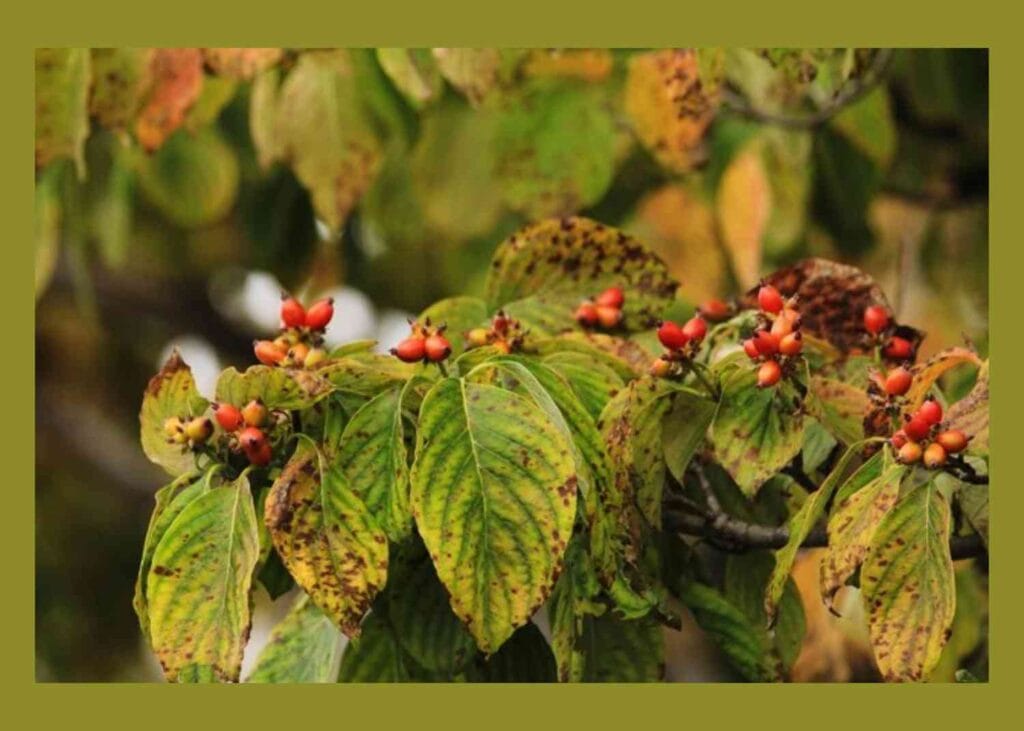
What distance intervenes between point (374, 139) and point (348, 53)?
143 mm

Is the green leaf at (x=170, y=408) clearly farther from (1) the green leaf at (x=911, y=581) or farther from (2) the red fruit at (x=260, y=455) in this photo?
(1) the green leaf at (x=911, y=581)

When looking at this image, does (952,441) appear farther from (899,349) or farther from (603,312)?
(603,312)

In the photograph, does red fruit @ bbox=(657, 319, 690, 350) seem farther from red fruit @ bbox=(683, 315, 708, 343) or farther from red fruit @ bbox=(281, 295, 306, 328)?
red fruit @ bbox=(281, 295, 306, 328)

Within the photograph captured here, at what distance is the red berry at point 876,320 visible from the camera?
65.2 inches

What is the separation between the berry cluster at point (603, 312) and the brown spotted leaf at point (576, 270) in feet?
0.08

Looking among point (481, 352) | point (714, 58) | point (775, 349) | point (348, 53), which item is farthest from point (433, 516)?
point (348, 53)

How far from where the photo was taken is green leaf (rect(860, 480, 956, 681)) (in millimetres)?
1379

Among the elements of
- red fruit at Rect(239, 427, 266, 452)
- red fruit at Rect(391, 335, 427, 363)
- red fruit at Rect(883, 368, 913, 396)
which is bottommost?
red fruit at Rect(239, 427, 266, 452)

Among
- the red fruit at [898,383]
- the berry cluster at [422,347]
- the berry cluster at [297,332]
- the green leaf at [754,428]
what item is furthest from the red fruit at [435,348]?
the red fruit at [898,383]

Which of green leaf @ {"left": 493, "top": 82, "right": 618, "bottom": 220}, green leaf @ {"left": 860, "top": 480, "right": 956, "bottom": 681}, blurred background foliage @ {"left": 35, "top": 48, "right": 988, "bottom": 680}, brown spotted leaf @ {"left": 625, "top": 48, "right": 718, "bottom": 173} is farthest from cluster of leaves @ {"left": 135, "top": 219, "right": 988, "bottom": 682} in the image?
green leaf @ {"left": 493, "top": 82, "right": 618, "bottom": 220}

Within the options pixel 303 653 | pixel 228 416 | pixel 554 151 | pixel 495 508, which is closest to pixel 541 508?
pixel 495 508

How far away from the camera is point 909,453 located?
141 cm

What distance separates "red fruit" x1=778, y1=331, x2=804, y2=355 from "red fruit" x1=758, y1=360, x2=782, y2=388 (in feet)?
0.04

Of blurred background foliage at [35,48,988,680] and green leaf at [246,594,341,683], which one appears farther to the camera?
blurred background foliage at [35,48,988,680]
